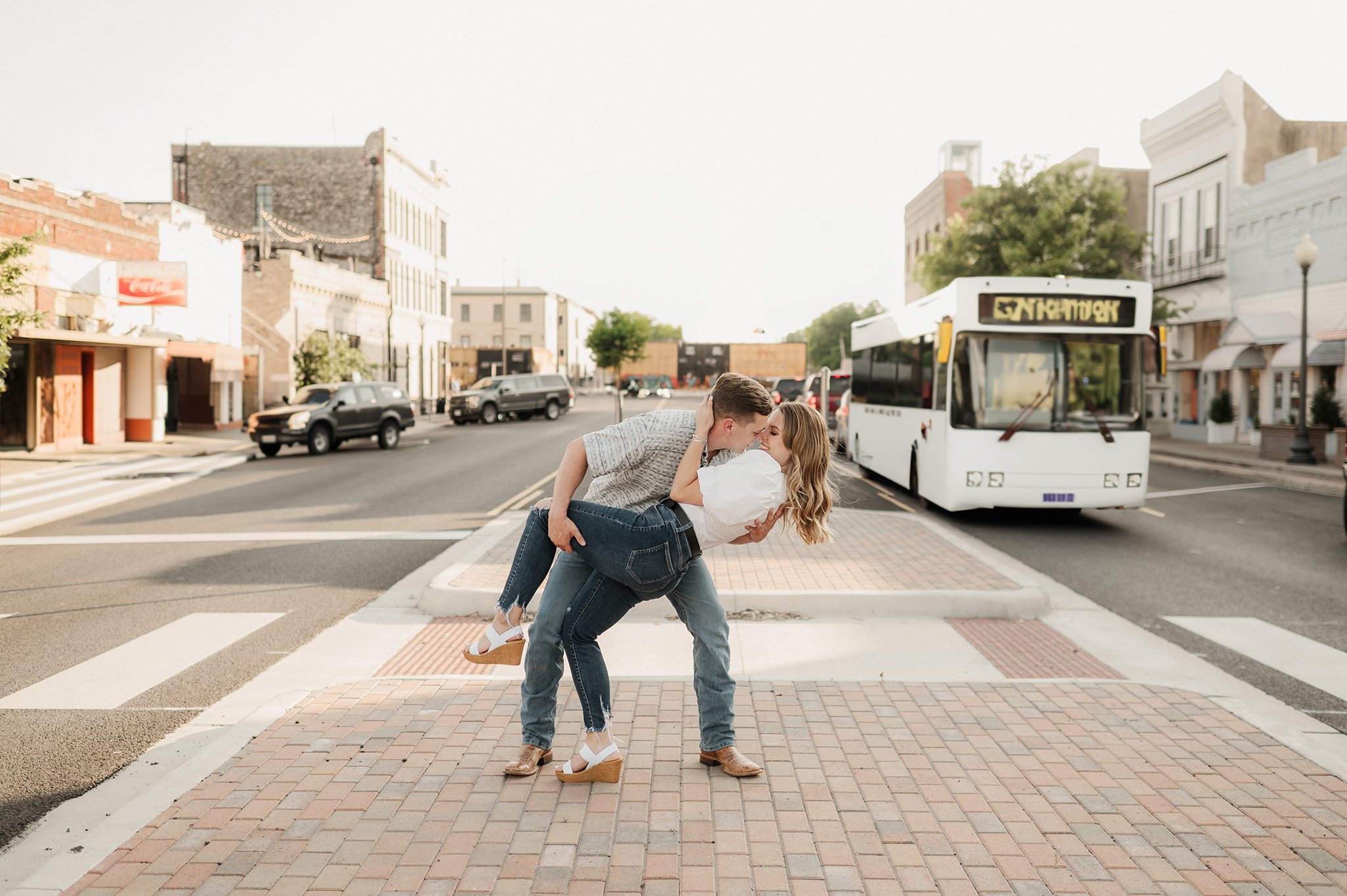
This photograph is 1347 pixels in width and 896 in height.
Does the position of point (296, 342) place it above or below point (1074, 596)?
above

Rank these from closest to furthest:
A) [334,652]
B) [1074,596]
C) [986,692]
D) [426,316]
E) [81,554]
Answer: [986,692], [334,652], [1074,596], [81,554], [426,316]

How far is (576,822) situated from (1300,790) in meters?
2.93

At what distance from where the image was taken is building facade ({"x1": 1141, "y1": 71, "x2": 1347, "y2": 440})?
110ft

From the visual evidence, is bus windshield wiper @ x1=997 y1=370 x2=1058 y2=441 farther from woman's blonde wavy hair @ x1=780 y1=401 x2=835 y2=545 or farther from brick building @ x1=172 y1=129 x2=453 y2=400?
brick building @ x1=172 y1=129 x2=453 y2=400

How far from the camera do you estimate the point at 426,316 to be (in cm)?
6247

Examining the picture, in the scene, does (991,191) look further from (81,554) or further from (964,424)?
(81,554)

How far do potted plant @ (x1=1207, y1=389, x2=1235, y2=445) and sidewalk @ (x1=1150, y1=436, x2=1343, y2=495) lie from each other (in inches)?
35.3

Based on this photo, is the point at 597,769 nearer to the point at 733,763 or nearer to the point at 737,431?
the point at 733,763

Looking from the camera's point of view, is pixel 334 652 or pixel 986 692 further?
pixel 334 652

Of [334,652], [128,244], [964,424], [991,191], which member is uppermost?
[991,191]

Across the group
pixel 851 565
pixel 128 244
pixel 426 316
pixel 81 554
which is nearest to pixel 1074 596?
pixel 851 565

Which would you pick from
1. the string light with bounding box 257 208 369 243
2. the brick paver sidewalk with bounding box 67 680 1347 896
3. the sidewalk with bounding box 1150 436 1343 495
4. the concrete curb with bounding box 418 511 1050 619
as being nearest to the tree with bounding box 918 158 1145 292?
the sidewalk with bounding box 1150 436 1343 495

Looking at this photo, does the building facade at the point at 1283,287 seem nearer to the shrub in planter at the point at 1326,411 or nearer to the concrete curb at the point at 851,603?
the shrub in planter at the point at 1326,411

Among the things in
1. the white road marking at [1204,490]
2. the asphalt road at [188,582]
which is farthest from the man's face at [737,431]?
the white road marking at [1204,490]
